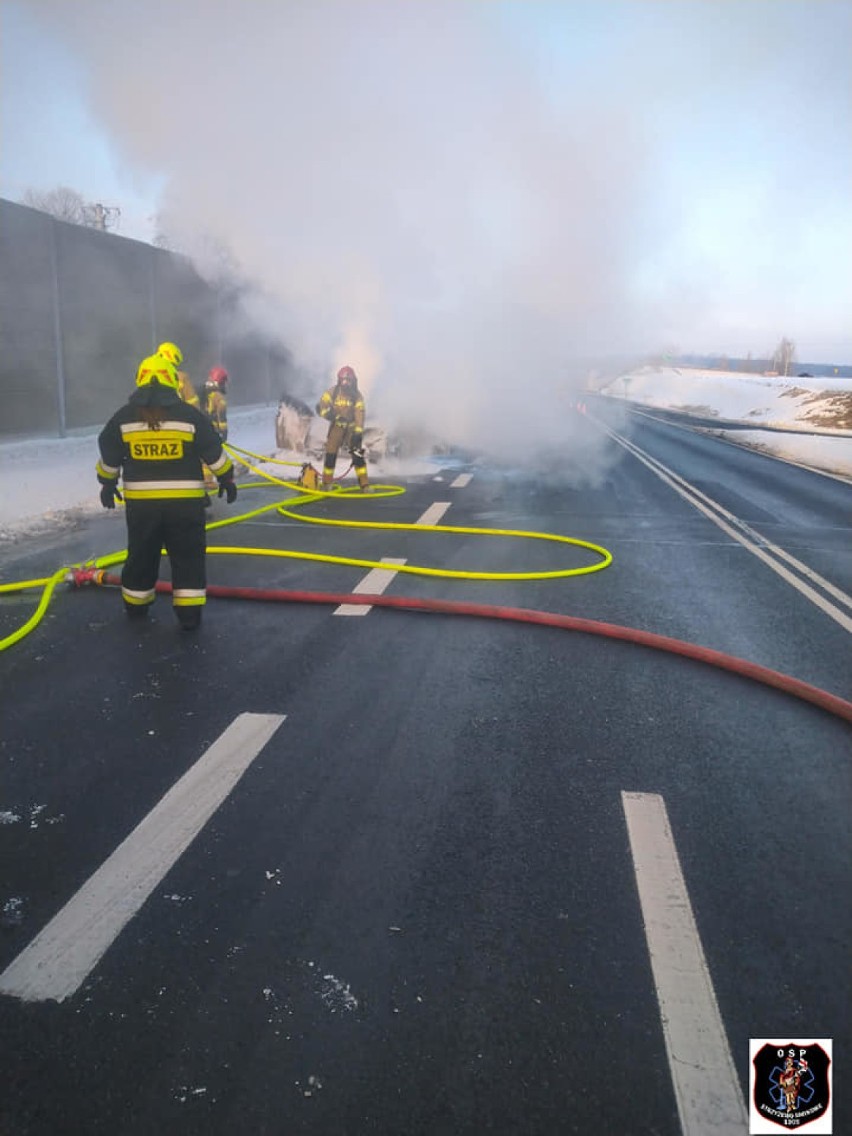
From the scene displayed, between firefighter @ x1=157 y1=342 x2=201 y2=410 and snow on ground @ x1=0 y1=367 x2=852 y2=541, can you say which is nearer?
firefighter @ x1=157 y1=342 x2=201 y2=410

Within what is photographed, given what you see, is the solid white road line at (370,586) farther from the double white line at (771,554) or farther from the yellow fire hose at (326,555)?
the double white line at (771,554)

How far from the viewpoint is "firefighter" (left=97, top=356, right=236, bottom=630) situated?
470 cm

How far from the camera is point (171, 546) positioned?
480cm

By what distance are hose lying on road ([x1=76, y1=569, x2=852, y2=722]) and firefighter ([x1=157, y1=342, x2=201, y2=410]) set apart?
4.63ft

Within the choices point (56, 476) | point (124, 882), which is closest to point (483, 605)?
point (124, 882)

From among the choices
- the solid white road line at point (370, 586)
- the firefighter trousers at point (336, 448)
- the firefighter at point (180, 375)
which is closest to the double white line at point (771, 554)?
the solid white road line at point (370, 586)

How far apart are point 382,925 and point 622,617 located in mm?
3399

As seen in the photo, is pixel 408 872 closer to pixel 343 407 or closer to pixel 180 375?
pixel 180 375

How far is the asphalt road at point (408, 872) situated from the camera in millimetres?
1791

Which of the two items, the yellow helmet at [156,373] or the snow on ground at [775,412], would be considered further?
the snow on ground at [775,412]

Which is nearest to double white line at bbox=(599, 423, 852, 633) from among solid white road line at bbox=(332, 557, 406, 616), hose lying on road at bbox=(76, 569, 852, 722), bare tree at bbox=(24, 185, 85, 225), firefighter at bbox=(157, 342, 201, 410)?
hose lying on road at bbox=(76, 569, 852, 722)

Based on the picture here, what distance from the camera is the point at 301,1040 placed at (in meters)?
1.88

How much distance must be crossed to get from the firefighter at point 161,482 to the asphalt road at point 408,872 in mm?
326

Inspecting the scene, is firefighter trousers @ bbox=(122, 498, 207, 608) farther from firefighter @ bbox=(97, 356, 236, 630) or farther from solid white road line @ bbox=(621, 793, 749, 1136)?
solid white road line @ bbox=(621, 793, 749, 1136)
